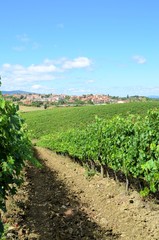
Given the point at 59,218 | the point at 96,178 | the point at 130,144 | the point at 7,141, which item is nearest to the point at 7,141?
the point at 7,141

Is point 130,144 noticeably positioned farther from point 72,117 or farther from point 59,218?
point 72,117

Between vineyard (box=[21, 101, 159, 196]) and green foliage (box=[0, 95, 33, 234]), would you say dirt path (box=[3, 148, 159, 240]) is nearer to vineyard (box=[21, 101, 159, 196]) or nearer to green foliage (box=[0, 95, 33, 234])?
vineyard (box=[21, 101, 159, 196])

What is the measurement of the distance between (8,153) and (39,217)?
13.1 ft

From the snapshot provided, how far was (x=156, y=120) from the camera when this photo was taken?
862 cm

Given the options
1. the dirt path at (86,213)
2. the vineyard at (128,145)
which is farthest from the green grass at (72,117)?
the dirt path at (86,213)

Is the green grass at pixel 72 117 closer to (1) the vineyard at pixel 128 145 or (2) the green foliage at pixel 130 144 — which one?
(1) the vineyard at pixel 128 145

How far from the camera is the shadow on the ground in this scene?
22.6 ft

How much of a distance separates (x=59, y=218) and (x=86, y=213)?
0.98 metres

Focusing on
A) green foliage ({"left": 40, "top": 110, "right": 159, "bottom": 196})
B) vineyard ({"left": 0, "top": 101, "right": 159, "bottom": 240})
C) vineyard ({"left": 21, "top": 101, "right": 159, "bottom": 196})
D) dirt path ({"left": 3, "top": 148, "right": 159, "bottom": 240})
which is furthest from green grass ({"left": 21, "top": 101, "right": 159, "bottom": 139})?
dirt path ({"left": 3, "top": 148, "right": 159, "bottom": 240})

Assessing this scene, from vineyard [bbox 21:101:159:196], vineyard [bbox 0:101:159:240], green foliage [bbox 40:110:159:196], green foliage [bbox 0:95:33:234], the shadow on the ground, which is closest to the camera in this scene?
green foliage [bbox 0:95:33:234]

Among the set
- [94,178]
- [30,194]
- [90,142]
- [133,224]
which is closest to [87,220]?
[133,224]

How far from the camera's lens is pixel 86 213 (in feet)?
28.2

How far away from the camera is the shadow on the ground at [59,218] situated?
22.6ft

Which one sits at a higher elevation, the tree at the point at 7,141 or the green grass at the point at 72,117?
the tree at the point at 7,141
